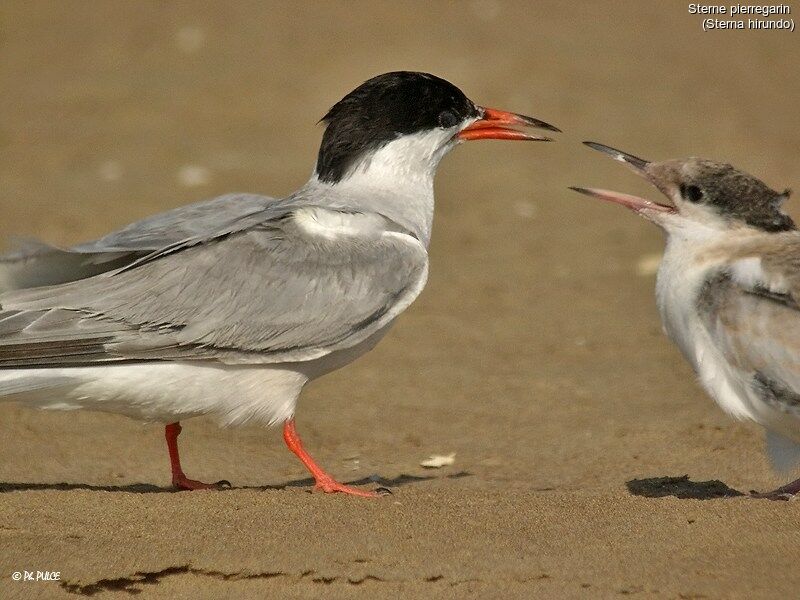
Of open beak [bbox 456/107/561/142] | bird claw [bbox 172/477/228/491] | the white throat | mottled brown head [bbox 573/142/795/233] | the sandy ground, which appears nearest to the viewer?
the sandy ground

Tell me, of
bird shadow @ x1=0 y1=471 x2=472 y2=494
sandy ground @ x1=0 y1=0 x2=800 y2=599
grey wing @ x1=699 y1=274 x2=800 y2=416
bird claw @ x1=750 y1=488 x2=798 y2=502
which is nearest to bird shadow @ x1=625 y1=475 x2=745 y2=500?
sandy ground @ x1=0 y1=0 x2=800 y2=599

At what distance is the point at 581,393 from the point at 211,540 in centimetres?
352

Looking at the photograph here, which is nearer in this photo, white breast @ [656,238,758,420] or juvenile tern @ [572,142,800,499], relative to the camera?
juvenile tern @ [572,142,800,499]

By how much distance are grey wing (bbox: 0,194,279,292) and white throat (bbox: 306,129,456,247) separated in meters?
0.41

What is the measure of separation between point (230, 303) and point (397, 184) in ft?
3.61

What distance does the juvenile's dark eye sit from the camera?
20.0 feet

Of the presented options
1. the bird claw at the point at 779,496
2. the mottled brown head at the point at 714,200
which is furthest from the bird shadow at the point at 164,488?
the mottled brown head at the point at 714,200

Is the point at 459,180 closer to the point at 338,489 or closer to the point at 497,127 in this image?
the point at 497,127

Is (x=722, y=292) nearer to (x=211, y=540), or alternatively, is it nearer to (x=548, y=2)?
(x=211, y=540)

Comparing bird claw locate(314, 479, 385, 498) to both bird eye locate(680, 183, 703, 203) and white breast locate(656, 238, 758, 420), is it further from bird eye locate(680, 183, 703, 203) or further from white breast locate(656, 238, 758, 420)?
bird eye locate(680, 183, 703, 203)

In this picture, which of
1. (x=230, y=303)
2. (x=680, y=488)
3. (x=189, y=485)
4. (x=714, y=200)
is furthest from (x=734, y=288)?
(x=189, y=485)

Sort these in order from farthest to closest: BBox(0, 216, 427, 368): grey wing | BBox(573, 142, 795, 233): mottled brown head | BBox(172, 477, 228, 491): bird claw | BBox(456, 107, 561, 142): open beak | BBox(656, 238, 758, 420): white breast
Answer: BBox(456, 107, 561, 142): open beak → BBox(172, 477, 228, 491): bird claw → BBox(573, 142, 795, 233): mottled brown head → BBox(0, 216, 427, 368): grey wing → BBox(656, 238, 758, 420): white breast

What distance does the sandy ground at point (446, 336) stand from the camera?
174 inches

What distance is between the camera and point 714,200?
17.3 ft
